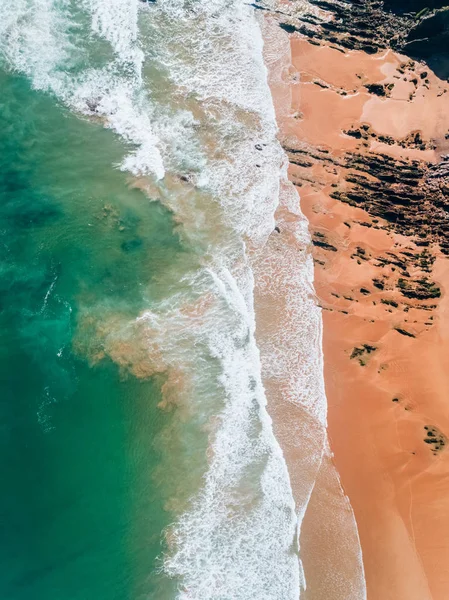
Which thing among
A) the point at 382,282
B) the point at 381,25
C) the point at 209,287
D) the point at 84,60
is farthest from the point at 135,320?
the point at 381,25

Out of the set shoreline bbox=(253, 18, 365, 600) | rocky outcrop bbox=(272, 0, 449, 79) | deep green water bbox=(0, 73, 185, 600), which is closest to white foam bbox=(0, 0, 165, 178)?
deep green water bbox=(0, 73, 185, 600)

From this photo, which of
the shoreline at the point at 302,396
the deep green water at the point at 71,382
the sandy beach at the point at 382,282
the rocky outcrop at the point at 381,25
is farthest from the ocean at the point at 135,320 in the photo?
the rocky outcrop at the point at 381,25

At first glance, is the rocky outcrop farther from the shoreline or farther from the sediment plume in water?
the shoreline

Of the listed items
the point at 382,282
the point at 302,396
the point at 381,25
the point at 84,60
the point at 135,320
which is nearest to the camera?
the point at 302,396

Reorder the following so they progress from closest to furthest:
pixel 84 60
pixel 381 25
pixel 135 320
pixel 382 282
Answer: pixel 135 320
pixel 382 282
pixel 84 60
pixel 381 25

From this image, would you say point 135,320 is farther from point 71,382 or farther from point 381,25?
point 381,25

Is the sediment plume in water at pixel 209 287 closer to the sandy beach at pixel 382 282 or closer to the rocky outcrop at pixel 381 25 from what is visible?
the sandy beach at pixel 382 282
